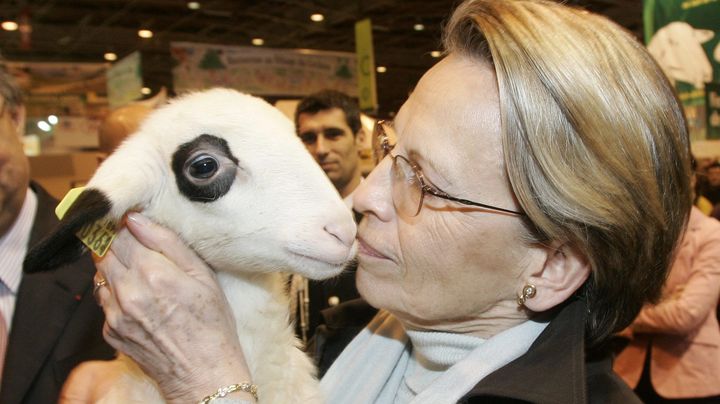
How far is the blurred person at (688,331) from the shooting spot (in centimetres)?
285

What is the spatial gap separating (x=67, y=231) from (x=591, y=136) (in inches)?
34.9

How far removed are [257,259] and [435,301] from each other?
35 centimetres

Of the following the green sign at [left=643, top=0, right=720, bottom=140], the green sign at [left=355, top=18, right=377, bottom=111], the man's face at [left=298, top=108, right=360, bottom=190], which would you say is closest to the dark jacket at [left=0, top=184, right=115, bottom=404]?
the man's face at [left=298, top=108, right=360, bottom=190]

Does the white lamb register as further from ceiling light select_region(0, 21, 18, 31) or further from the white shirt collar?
ceiling light select_region(0, 21, 18, 31)

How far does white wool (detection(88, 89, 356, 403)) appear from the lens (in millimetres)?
1136

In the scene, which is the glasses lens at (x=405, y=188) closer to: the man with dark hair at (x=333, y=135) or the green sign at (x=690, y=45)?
the man with dark hair at (x=333, y=135)

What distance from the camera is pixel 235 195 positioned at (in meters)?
1.16

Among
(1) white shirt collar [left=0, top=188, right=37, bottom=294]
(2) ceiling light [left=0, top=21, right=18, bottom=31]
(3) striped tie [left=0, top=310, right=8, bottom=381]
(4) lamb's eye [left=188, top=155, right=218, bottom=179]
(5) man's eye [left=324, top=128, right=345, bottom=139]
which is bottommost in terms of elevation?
(3) striped tie [left=0, top=310, right=8, bottom=381]

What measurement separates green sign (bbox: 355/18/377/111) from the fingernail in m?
5.14

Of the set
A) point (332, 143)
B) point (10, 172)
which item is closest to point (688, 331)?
point (332, 143)

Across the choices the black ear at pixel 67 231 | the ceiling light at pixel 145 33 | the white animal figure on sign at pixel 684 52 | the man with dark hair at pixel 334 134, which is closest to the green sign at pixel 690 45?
the white animal figure on sign at pixel 684 52

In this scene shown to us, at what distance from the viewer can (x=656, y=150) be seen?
43.3 inches

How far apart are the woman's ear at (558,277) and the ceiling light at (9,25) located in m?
8.06

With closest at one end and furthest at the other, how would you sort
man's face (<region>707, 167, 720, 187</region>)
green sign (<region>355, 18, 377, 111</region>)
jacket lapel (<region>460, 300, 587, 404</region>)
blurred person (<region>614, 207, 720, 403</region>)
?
1. jacket lapel (<region>460, 300, 587, 404</region>)
2. blurred person (<region>614, 207, 720, 403</region>)
3. man's face (<region>707, 167, 720, 187</region>)
4. green sign (<region>355, 18, 377, 111</region>)
